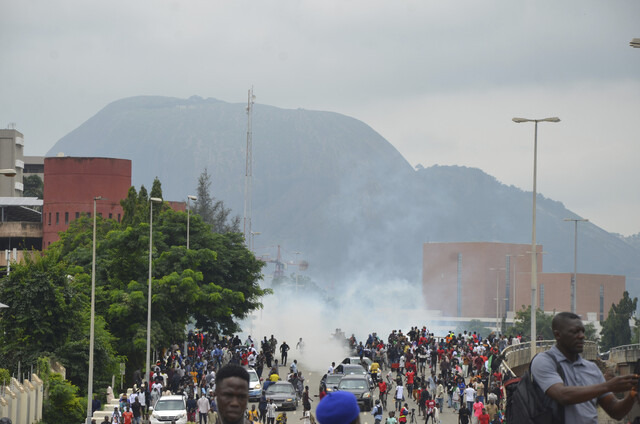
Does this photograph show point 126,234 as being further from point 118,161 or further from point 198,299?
point 118,161

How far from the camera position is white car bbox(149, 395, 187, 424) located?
35.9 meters

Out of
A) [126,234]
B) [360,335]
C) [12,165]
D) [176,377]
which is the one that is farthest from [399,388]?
[360,335]

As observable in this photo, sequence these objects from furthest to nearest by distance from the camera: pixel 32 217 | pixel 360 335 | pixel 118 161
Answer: pixel 360 335, pixel 32 217, pixel 118 161

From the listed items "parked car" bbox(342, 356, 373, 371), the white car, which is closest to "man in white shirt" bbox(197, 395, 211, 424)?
the white car

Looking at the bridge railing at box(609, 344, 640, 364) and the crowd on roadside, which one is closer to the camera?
the crowd on roadside

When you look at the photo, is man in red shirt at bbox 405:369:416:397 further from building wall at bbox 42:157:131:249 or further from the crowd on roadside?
building wall at bbox 42:157:131:249

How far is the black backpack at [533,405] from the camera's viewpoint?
6953mm

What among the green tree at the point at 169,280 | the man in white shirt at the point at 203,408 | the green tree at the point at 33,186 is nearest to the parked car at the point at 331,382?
the man in white shirt at the point at 203,408

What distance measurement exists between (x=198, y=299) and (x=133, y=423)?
21416mm

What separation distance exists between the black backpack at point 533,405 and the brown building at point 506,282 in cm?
16094

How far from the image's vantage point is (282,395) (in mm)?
42406

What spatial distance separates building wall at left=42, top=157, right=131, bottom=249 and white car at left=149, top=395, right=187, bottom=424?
5933 cm

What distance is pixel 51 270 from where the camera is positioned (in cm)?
4475

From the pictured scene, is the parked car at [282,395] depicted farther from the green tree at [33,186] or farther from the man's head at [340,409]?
the green tree at [33,186]
